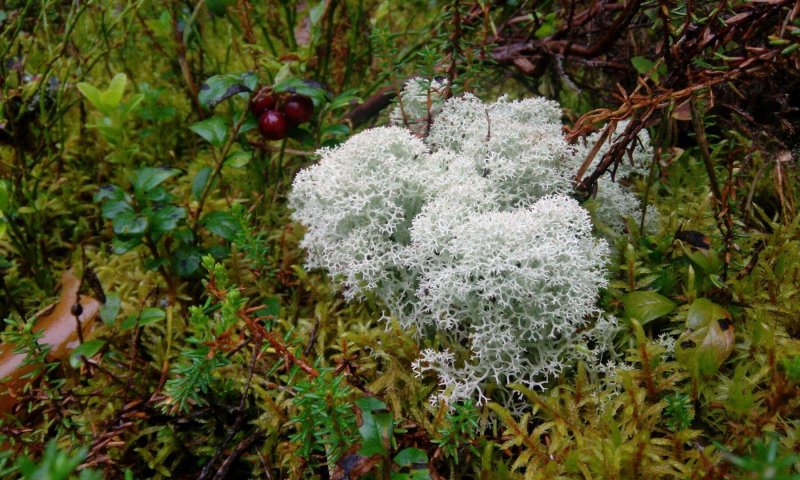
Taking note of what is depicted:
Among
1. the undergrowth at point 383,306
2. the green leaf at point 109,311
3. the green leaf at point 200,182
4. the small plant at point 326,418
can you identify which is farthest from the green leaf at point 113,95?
the small plant at point 326,418

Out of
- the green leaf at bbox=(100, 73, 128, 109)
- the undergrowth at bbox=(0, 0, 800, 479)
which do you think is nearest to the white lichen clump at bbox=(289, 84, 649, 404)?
the undergrowth at bbox=(0, 0, 800, 479)

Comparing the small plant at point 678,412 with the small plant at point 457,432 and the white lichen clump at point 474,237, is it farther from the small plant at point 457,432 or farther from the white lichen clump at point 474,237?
the small plant at point 457,432

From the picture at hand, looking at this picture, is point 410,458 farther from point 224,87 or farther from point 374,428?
point 224,87

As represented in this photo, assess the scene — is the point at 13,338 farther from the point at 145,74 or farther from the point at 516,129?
the point at 145,74

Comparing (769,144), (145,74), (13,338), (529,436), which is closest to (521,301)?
(529,436)

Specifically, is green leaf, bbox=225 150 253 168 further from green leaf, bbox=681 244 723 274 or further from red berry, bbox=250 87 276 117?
green leaf, bbox=681 244 723 274

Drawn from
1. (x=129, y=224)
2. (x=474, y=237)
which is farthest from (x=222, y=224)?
(x=474, y=237)
